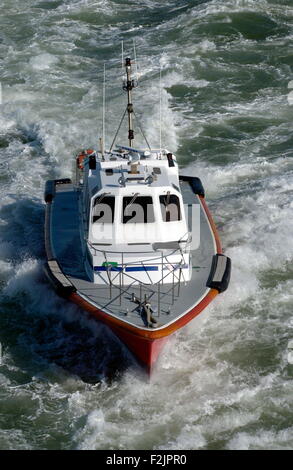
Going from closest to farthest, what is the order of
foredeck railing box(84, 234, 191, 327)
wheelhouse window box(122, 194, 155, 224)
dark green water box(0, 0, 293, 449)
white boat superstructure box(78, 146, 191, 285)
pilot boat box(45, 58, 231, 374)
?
dark green water box(0, 0, 293, 449)
pilot boat box(45, 58, 231, 374)
foredeck railing box(84, 234, 191, 327)
white boat superstructure box(78, 146, 191, 285)
wheelhouse window box(122, 194, 155, 224)

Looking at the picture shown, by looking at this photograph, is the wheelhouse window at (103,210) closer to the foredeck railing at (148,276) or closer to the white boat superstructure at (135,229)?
the white boat superstructure at (135,229)

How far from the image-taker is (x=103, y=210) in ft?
47.2

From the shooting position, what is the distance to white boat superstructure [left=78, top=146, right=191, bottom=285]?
45.8 feet

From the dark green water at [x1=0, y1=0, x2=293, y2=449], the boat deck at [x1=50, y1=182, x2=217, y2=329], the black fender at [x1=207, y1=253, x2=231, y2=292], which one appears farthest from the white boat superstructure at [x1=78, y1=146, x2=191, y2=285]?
the dark green water at [x1=0, y1=0, x2=293, y2=449]

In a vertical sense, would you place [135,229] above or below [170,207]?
below

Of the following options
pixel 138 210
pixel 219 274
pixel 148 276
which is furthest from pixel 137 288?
pixel 219 274

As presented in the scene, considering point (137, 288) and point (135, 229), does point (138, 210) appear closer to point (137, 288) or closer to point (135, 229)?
point (135, 229)

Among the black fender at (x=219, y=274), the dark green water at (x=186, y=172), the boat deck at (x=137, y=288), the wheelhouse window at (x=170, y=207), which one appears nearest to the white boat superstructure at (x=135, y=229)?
the wheelhouse window at (x=170, y=207)

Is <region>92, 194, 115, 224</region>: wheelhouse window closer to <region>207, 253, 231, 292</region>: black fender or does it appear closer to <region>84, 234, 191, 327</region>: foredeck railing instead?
<region>84, 234, 191, 327</region>: foredeck railing

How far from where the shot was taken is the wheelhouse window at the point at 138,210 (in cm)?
1432

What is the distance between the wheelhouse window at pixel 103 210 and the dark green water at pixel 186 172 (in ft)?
7.29

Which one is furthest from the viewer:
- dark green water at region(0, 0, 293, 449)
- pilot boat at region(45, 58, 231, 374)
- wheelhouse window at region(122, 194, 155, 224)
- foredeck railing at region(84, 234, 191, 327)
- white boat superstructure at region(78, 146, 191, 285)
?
wheelhouse window at region(122, 194, 155, 224)

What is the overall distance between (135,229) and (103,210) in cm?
72

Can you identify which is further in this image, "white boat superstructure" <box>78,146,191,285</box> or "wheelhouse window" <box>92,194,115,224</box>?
"wheelhouse window" <box>92,194,115,224</box>
